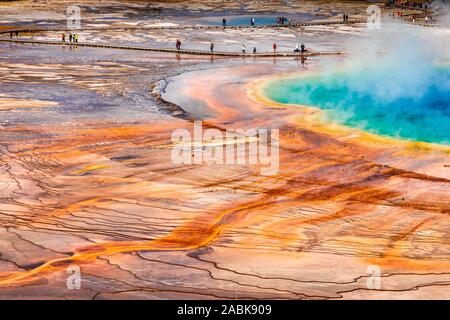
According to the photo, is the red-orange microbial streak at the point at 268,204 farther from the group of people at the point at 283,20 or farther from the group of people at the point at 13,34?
the group of people at the point at 283,20

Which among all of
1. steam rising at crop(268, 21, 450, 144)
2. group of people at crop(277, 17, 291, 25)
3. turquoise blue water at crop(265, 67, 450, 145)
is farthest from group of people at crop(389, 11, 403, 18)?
turquoise blue water at crop(265, 67, 450, 145)

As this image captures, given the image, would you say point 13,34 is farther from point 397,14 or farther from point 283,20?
point 397,14

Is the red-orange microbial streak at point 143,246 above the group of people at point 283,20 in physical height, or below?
below

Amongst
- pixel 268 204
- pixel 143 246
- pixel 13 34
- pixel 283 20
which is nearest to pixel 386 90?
pixel 268 204

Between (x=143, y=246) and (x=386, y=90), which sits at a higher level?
(x=386, y=90)

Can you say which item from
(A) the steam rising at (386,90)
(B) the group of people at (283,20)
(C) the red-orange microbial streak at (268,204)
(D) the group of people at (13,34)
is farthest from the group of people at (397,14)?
(C) the red-orange microbial streak at (268,204)

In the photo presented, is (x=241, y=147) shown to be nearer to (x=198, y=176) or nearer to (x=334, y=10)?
(x=198, y=176)
